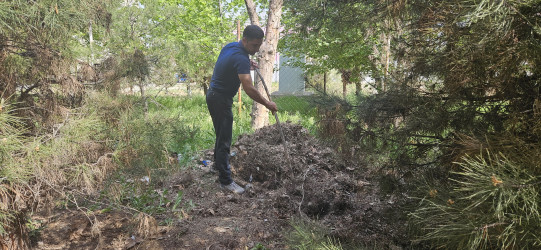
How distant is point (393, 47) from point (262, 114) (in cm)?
441

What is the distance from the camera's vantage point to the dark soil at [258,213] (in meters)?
3.00

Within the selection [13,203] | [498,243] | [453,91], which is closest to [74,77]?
[13,203]

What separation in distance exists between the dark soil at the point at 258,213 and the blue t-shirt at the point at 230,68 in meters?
1.09

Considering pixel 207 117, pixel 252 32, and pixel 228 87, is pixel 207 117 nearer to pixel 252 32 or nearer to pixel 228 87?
pixel 228 87

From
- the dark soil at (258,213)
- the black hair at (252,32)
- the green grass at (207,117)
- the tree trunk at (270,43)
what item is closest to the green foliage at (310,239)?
the dark soil at (258,213)

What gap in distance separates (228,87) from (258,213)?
145 cm

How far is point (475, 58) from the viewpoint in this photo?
180 centimetres

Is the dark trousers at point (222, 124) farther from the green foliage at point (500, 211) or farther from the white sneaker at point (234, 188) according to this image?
the green foliage at point (500, 211)

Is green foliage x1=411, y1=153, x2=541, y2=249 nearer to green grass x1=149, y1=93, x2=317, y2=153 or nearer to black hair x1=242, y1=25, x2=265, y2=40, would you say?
green grass x1=149, y1=93, x2=317, y2=153

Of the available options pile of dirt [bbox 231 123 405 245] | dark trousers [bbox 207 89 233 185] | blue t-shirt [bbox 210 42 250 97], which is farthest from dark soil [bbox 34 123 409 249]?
blue t-shirt [bbox 210 42 250 97]

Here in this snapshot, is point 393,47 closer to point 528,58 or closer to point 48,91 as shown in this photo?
point 528,58

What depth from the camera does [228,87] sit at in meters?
4.29

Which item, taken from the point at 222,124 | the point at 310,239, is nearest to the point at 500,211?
the point at 310,239

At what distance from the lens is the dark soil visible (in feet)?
9.84
